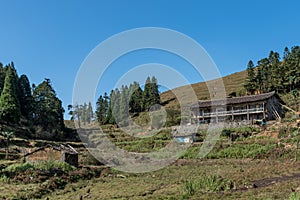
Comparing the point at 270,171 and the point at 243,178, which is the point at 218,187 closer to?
the point at 243,178

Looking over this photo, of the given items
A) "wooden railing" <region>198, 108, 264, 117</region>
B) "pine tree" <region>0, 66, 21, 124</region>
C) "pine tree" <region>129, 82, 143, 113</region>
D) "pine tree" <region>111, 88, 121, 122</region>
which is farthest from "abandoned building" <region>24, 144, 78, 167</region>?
"pine tree" <region>129, 82, 143, 113</region>

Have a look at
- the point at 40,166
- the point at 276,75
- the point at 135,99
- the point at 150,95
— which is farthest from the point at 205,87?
the point at 40,166

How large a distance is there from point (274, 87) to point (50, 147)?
5554 centimetres

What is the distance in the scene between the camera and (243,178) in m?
19.8

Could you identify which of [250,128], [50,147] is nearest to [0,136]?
[50,147]

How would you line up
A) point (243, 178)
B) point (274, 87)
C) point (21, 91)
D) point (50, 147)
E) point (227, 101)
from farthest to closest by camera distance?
point (274, 87) < point (21, 91) < point (227, 101) < point (50, 147) < point (243, 178)

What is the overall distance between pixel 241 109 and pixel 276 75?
22.3m

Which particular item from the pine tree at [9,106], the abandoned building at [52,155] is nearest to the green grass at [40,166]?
the abandoned building at [52,155]

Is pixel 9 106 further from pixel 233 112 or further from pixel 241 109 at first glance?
pixel 241 109

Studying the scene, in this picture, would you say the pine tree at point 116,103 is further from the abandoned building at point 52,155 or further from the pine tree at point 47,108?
the abandoned building at point 52,155

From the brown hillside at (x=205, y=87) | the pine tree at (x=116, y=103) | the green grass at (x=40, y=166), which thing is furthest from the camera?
the brown hillside at (x=205, y=87)

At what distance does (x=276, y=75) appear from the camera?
238ft

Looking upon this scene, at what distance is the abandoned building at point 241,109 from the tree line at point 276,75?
12176 millimetres

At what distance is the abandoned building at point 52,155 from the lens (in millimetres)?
32406
